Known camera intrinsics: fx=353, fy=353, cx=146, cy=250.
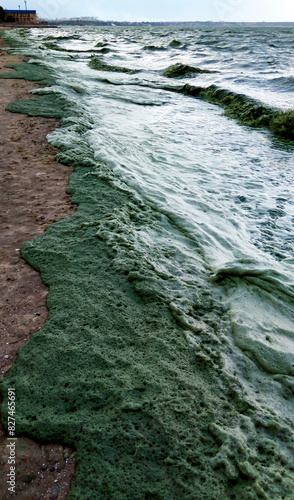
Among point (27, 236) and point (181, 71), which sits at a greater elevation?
point (181, 71)

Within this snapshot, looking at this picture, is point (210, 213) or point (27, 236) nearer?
point (27, 236)

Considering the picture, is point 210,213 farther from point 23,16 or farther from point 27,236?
point 23,16

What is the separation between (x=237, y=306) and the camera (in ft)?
9.37

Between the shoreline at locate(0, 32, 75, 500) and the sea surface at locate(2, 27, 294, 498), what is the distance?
544 millimetres

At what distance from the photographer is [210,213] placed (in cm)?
432

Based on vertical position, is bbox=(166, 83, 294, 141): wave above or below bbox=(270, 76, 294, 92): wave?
below

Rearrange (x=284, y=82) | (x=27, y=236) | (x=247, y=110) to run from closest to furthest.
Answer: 1. (x=27, y=236)
2. (x=247, y=110)
3. (x=284, y=82)

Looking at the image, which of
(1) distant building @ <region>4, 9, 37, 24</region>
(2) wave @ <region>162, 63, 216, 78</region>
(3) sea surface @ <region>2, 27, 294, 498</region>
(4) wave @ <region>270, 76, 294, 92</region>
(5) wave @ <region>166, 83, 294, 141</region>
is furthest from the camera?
(1) distant building @ <region>4, 9, 37, 24</region>

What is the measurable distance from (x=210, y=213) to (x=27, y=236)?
2.17 metres

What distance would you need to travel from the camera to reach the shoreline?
1.68 m

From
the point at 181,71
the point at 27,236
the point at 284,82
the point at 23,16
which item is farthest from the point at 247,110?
the point at 23,16

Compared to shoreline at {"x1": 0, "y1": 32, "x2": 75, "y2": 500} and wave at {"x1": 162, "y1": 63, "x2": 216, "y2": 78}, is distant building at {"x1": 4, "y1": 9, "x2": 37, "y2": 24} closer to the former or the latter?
wave at {"x1": 162, "y1": 63, "x2": 216, "y2": 78}

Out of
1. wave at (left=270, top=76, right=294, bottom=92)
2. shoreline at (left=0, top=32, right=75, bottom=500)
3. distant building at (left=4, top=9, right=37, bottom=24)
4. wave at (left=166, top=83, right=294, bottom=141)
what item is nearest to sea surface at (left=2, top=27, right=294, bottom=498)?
wave at (left=166, top=83, right=294, bottom=141)

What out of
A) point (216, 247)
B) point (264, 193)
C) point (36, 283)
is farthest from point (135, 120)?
point (36, 283)
